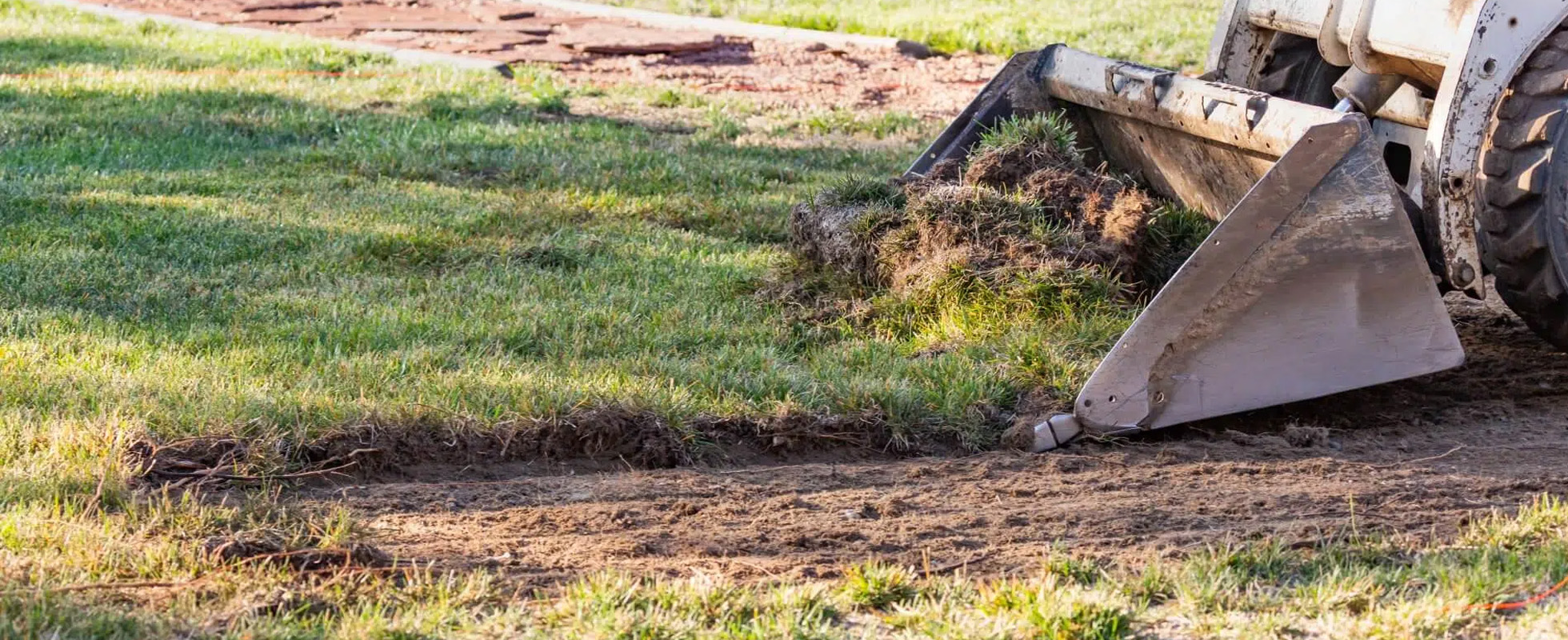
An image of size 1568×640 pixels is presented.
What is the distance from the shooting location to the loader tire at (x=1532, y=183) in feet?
15.1

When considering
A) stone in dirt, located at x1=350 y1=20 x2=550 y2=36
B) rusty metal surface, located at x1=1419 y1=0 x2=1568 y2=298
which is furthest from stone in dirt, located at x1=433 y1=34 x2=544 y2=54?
rusty metal surface, located at x1=1419 y1=0 x2=1568 y2=298

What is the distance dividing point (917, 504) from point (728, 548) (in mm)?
606

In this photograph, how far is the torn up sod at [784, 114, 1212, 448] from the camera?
5.33 meters

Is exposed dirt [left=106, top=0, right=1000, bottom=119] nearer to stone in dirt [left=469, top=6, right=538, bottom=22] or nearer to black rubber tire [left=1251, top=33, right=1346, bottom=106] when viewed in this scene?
stone in dirt [left=469, top=6, right=538, bottom=22]

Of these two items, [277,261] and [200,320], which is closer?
[200,320]

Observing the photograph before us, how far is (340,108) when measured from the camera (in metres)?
10.2

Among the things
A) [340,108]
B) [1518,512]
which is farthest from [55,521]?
[340,108]

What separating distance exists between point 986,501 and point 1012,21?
1198 centimetres

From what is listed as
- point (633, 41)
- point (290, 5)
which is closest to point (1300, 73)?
point (633, 41)

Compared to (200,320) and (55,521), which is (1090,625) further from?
(200,320)

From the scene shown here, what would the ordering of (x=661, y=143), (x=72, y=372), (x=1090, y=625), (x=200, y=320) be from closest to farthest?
(x=1090, y=625), (x=72, y=372), (x=200, y=320), (x=661, y=143)

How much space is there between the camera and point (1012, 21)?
15461 mm

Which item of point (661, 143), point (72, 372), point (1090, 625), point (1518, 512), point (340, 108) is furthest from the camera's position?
point (340, 108)

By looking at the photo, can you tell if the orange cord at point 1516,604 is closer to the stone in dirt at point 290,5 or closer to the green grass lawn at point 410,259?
the green grass lawn at point 410,259
